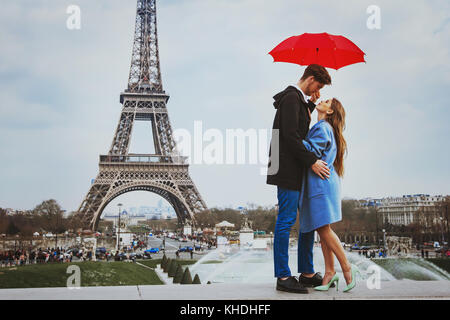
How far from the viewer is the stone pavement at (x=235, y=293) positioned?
14.0 feet

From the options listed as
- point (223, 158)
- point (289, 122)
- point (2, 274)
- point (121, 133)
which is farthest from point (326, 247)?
point (121, 133)

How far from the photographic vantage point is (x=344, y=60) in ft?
19.2

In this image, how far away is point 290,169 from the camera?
506cm

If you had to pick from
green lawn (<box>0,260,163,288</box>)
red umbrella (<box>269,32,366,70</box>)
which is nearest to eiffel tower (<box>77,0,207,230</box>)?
green lawn (<box>0,260,163,288</box>)

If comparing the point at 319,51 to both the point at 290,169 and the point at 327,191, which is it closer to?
the point at 290,169

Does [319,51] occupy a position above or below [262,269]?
above

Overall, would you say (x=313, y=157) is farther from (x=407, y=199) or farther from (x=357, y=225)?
(x=407, y=199)

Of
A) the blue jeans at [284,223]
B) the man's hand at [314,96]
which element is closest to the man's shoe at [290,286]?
the blue jeans at [284,223]

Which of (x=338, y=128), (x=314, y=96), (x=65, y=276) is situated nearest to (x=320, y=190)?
(x=338, y=128)

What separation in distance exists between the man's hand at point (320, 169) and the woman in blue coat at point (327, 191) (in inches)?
2.6

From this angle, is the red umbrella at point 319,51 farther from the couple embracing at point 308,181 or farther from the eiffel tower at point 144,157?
the eiffel tower at point 144,157

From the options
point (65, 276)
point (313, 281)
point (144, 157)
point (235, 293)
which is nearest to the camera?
point (235, 293)

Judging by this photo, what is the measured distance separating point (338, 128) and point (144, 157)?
44968 mm
